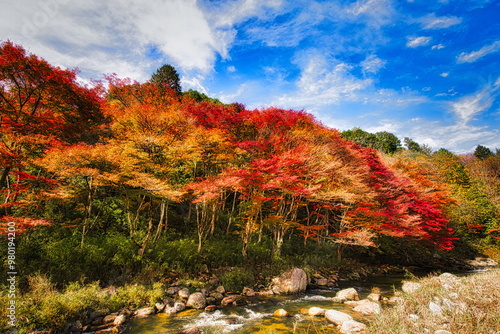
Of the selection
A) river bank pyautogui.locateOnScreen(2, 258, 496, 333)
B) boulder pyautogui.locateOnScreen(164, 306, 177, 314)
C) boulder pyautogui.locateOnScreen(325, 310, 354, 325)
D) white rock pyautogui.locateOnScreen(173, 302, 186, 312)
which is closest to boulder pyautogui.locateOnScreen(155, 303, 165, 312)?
river bank pyautogui.locateOnScreen(2, 258, 496, 333)

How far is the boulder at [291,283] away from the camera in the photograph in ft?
33.9

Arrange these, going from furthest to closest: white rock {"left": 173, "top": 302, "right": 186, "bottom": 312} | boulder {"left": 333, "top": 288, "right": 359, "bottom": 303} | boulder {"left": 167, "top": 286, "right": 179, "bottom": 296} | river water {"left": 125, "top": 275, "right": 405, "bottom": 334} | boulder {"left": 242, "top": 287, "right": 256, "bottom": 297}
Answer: boulder {"left": 242, "top": 287, "right": 256, "bottom": 297}, boulder {"left": 333, "top": 288, "right": 359, "bottom": 303}, boulder {"left": 167, "top": 286, "right": 179, "bottom": 296}, white rock {"left": 173, "top": 302, "right": 186, "bottom": 312}, river water {"left": 125, "top": 275, "right": 405, "bottom": 334}

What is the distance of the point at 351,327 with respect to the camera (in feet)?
20.2

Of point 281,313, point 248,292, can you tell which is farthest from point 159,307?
point 281,313

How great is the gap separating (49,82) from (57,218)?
264 inches

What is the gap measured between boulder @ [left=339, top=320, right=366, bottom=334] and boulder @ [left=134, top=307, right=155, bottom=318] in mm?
6096

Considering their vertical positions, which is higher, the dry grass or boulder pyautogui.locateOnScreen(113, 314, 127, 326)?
the dry grass

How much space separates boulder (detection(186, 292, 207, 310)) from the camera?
812 centimetres

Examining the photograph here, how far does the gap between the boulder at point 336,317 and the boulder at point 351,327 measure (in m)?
0.31

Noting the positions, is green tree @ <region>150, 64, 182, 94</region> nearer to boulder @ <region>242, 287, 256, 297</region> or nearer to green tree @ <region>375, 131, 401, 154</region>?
boulder @ <region>242, 287, 256, 297</region>

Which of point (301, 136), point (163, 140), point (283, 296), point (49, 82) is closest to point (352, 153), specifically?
point (301, 136)

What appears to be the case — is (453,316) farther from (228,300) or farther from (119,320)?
(119,320)

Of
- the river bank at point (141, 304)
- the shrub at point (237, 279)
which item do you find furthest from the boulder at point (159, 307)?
the shrub at point (237, 279)

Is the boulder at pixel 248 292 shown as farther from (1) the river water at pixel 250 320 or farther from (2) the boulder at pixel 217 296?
(2) the boulder at pixel 217 296
